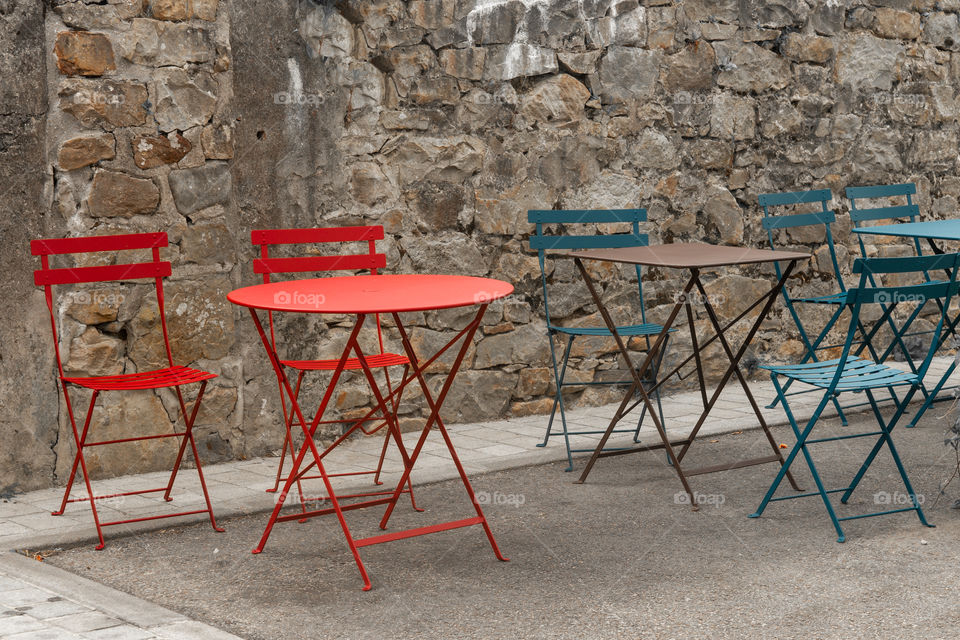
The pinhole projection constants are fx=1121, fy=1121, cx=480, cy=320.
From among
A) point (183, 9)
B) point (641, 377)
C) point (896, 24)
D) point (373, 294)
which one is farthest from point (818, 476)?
point (896, 24)

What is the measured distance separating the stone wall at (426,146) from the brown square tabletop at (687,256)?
3.78 ft

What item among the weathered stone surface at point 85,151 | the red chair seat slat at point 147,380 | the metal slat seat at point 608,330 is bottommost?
the metal slat seat at point 608,330

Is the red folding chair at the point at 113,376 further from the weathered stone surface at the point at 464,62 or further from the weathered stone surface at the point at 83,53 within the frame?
the weathered stone surface at the point at 464,62

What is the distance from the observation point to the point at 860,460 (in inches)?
193

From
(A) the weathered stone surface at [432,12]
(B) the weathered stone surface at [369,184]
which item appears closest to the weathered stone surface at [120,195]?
(B) the weathered stone surface at [369,184]

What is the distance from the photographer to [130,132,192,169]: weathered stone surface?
15.1 feet

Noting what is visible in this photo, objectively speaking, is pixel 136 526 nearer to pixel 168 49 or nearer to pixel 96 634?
pixel 96 634

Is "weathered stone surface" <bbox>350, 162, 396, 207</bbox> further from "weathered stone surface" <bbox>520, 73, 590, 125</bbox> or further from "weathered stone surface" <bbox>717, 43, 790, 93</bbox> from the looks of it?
"weathered stone surface" <bbox>717, 43, 790, 93</bbox>

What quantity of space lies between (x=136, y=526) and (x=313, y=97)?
2.16 m

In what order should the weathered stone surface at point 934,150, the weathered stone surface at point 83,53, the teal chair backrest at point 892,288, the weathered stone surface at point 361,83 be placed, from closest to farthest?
the teal chair backrest at point 892,288 < the weathered stone surface at point 83,53 < the weathered stone surface at point 361,83 < the weathered stone surface at point 934,150

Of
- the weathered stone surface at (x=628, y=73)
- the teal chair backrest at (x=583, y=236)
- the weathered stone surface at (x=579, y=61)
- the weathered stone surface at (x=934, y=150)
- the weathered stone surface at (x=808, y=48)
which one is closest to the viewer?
the teal chair backrest at (x=583, y=236)

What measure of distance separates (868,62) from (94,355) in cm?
515

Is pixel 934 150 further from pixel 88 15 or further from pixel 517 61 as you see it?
pixel 88 15

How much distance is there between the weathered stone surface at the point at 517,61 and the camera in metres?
5.61
